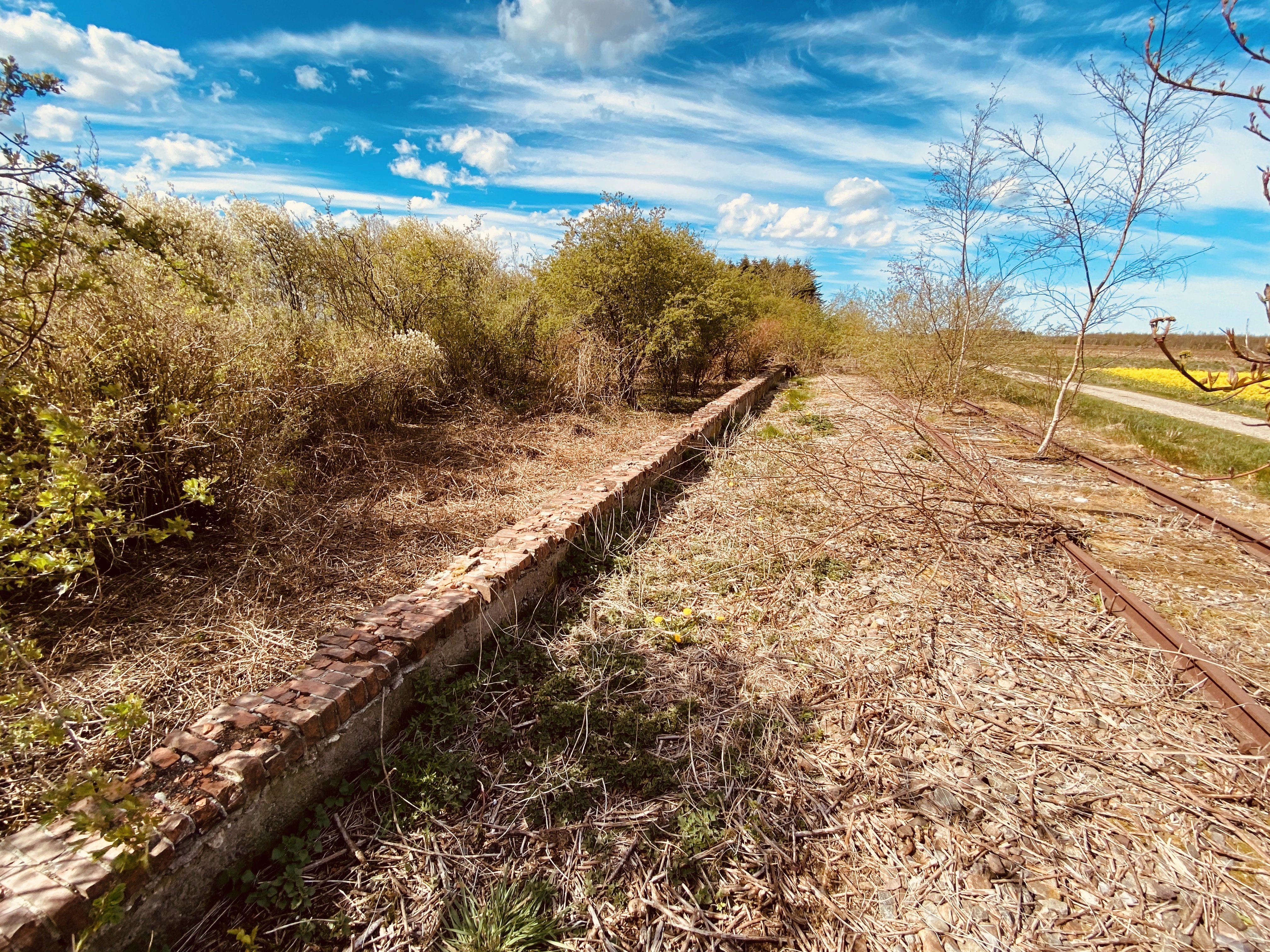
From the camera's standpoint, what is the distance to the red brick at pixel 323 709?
219 centimetres

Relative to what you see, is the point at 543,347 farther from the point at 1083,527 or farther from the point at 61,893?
the point at 61,893

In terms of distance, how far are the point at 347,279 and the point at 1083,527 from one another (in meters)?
10.1

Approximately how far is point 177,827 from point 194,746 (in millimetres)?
356

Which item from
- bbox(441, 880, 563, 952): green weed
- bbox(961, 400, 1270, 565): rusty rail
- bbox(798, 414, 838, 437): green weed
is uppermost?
bbox(798, 414, 838, 437): green weed

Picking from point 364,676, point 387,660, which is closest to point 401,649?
point 387,660

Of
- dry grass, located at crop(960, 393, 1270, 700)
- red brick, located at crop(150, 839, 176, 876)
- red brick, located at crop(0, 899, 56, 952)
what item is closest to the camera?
red brick, located at crop(0, 899, 56, 952)

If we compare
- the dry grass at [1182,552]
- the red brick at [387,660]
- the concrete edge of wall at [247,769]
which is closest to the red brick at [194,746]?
the concrete edge of wall at [247,769]

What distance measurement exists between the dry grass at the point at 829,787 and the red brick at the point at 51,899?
419 mm

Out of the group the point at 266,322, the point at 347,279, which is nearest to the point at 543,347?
the point at 347,279

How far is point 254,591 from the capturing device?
3395mm

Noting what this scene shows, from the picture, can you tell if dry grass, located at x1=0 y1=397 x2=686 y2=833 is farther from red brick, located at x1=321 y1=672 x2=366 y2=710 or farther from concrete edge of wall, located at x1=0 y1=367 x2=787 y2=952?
red brick, located at x1=321 y1=672 x2=366 y2=710

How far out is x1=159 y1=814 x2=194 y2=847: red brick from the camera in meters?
1.69

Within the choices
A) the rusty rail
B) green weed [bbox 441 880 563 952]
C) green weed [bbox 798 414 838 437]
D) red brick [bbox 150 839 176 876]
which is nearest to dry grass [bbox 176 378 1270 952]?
green weed [bbox 441 880 563 952]

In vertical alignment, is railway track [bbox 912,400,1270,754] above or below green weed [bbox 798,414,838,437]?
below
